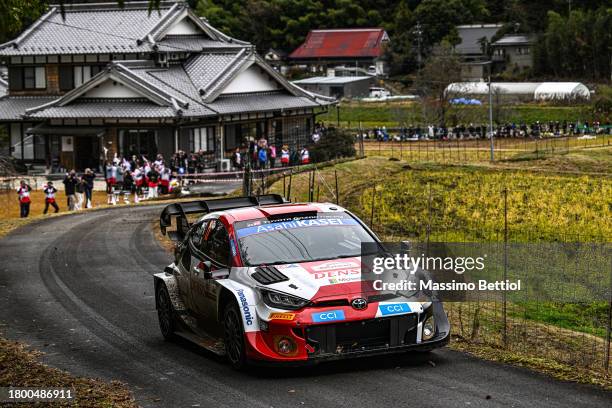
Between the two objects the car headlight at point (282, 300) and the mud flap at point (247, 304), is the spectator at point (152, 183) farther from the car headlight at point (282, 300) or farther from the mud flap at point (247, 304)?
the car headlight at point (282, 300)

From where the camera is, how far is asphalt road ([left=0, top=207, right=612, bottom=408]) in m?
9.77

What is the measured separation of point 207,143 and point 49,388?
140 ft

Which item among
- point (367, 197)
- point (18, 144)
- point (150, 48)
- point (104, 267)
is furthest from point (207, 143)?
point (104, 267)

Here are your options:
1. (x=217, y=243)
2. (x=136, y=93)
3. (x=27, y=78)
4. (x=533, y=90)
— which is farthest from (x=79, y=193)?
(x=533, y=90)

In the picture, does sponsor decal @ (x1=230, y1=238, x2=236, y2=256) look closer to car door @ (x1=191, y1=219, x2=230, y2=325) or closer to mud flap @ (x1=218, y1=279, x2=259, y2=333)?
car door @ (x1=191, y1=219, x2=230, y2=325)

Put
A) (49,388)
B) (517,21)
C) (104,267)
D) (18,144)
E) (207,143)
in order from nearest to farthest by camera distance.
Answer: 1. (49,388)
2. (104,267)
3. (207,143)
4. (18,144)
5. (517,21)

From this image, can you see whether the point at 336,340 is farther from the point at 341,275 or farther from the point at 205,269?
the point at 205,269

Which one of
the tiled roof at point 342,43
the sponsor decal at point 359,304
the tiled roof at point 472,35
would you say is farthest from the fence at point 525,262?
the tiled roof at point 342,43

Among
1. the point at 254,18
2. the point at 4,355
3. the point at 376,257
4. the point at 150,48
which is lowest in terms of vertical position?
the point at 4,355

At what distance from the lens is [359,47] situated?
10094 centimetres

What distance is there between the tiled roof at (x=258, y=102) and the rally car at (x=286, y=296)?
38957 mm

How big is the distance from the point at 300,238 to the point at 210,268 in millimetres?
1094

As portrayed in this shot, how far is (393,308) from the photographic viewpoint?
422 inches

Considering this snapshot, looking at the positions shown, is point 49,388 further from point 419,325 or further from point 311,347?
point 419,325
